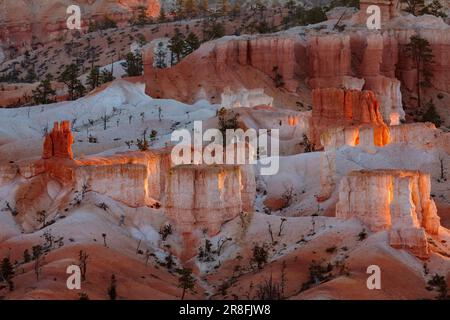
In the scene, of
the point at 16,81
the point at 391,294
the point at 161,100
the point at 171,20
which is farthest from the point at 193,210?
the point at 171,20

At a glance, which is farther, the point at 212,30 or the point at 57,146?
the point at 212,30

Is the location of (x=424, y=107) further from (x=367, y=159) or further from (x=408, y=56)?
(x=367, y=159)

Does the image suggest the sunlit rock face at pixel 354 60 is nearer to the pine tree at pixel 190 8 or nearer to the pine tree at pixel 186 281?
the pine tree at pixel 190 8

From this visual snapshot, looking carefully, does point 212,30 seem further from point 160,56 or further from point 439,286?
point 439,286

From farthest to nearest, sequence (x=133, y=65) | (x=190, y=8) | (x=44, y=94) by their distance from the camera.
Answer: (x=190, y=8), (x=133, y=65), (x=44, y=94)

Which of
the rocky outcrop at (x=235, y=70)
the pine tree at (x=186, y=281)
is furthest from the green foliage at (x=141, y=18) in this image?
the pine tree at (x=186, y=281)

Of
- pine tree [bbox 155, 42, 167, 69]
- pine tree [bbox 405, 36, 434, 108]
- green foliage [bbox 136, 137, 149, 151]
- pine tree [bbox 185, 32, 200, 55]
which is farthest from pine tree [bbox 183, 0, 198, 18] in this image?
green foliage [bbox 136, 137, 149, 151]

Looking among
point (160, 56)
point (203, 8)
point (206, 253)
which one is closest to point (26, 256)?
point (206, 253)
